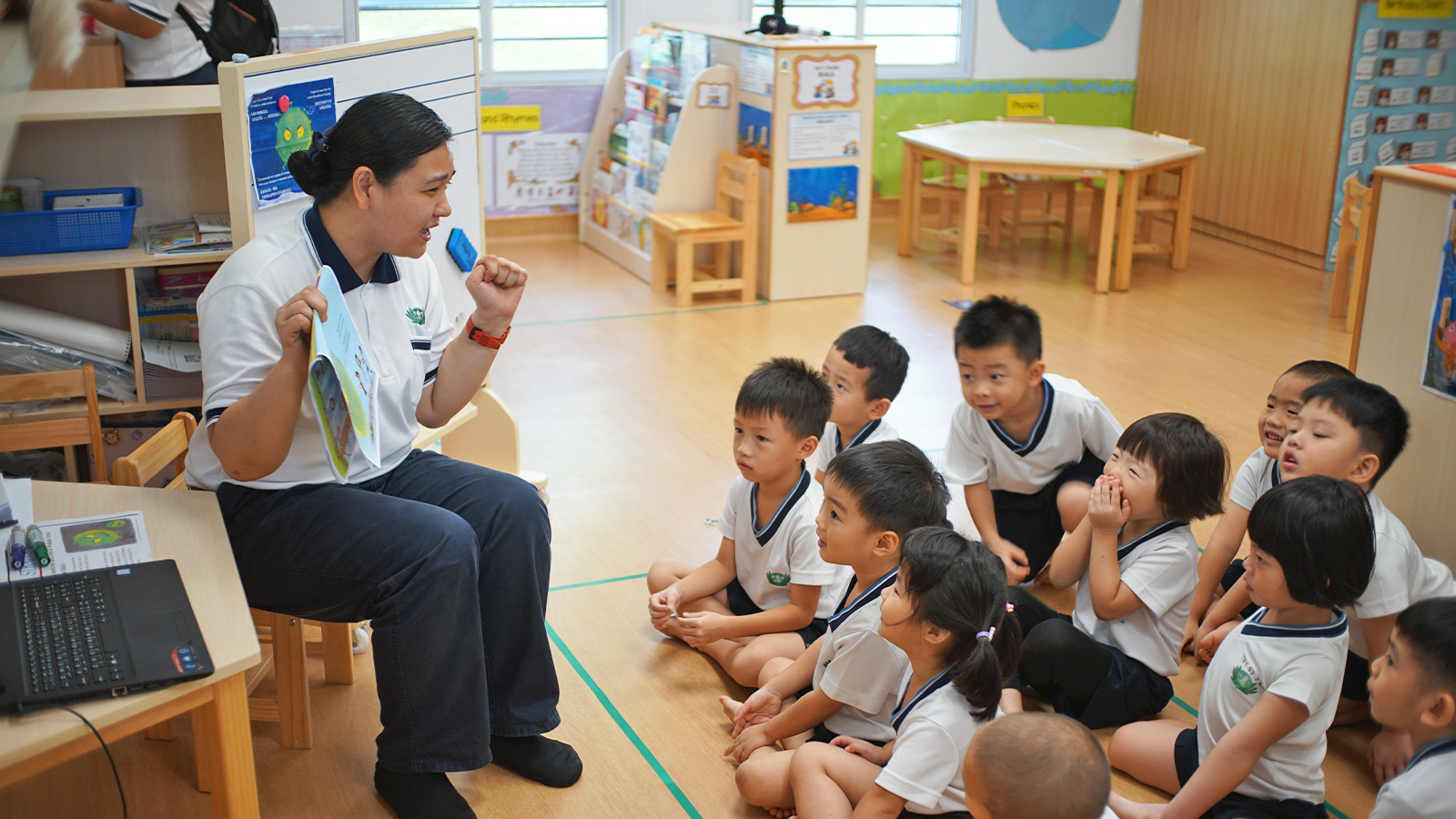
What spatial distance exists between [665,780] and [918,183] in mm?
4772

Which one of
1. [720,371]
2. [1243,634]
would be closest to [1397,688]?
[1243,634]

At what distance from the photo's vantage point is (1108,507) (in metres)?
2.14

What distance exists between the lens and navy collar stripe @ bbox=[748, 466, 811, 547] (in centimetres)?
224

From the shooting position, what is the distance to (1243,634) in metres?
1.85

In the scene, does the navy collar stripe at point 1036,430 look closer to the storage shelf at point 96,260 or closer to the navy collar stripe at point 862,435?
the navy collar stripe at point 862,435

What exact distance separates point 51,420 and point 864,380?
61.1 inches

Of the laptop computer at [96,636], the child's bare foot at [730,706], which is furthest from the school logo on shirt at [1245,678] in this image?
the laptop computer at [96,636]

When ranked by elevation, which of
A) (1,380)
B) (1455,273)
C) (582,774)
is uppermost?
(1455,273)

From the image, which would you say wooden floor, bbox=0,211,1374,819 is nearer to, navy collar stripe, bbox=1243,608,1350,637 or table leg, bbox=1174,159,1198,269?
table leg, bbox=1174,159,1198,269

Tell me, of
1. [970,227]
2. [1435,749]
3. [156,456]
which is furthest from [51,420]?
[970,227]

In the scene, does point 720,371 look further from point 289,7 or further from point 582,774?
point 289,7

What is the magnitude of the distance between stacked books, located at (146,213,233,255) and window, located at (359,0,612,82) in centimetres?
394

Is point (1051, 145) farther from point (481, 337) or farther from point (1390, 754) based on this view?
point (481, 337)

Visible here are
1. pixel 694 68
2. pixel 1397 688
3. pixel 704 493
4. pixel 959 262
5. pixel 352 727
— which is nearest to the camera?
pixel 1397 688
